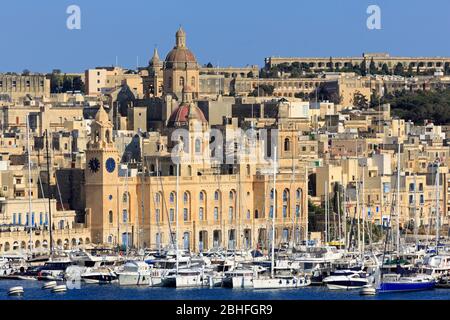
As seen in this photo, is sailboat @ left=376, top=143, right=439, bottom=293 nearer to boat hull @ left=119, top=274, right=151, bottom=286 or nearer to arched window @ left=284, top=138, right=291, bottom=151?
boat hull @ left=119, top=274, right=151, bottom=286

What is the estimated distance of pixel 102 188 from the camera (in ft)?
131

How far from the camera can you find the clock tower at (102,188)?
131ft

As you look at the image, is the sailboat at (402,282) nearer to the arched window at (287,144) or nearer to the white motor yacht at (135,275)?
the white motor yacht at (135,275)

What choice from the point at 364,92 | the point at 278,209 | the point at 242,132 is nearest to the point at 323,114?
the point at 364,92

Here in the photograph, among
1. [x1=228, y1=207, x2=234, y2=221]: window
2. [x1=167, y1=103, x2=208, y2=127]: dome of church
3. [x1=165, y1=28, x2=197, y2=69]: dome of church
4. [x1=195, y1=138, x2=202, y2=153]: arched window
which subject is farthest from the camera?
[x1=165, y1=28, x2=197, y2=69]: dome of church

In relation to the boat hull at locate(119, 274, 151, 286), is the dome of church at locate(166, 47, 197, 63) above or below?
above

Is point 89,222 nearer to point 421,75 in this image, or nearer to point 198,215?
point 198,215

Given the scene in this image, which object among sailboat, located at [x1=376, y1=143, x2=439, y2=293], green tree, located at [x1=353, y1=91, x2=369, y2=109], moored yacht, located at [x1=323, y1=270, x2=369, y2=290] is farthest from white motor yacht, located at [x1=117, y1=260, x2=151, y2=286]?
green tree, located at [x1=353, y1=91, x2=369, y2=109]

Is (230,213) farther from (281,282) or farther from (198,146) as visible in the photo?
(281,282)

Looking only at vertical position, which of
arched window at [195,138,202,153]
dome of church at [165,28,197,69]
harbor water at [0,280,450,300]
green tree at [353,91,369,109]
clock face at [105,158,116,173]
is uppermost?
dome of church at [165,28,197,69]

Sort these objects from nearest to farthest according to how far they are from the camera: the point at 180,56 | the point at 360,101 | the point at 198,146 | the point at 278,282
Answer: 1. the point at 278,282
2. the point at 198,146
3. the point at 180,56
4. the point at 360,101

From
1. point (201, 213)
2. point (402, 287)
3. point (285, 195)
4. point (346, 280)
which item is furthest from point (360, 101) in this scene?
point (402, 287)

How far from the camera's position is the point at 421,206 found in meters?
49.1

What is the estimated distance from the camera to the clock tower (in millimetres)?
39781
